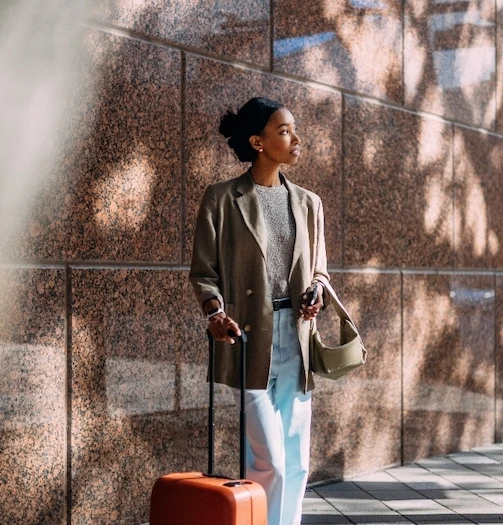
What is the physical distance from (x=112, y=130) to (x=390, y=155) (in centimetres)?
250

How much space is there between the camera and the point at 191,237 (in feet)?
17.4

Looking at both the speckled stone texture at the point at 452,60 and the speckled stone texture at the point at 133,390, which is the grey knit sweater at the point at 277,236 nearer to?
the speckled stone texture at the point at 133,390

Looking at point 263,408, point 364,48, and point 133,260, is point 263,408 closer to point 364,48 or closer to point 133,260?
point 133,260

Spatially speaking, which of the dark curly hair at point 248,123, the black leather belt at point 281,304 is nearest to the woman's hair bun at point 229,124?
the dark curly hair at point 248,123

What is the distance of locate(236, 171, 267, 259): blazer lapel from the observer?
4.02 metres

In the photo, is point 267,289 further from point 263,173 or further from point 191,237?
point 191,237

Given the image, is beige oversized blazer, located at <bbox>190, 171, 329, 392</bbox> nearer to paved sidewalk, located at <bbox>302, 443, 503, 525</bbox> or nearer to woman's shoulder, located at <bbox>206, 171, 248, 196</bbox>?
woman's shoulder, located at <bbox>206, 171, 248, 196</bbox>

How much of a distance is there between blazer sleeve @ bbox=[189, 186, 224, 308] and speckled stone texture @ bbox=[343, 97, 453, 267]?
241 centimetres

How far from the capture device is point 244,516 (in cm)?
348

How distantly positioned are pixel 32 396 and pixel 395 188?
3251mm

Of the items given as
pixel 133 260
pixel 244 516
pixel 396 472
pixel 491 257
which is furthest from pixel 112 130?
pixel 491 257

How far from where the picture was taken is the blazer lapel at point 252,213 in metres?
4.02

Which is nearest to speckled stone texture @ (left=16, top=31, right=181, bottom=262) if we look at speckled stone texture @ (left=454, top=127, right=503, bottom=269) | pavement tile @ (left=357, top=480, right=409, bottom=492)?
pavement tile @ (left=357, top=480, right=409, bottom=492)

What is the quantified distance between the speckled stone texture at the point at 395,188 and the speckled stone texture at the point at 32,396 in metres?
2.38
